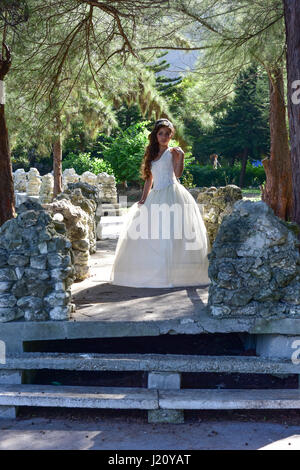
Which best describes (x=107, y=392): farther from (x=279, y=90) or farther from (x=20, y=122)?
(x=279, y=90)

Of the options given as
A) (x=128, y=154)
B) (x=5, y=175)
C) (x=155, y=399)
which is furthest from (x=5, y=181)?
(x=128, y=154)

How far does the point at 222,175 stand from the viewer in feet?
98.5

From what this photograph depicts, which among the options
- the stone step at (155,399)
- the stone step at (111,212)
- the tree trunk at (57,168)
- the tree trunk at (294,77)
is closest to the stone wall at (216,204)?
the tree trunk at (294,77)

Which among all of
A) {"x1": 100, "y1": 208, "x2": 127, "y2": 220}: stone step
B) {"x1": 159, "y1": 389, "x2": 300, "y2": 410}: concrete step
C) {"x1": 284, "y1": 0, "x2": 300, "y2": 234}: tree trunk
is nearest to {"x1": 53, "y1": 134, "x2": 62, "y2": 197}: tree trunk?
{"x1": 100, "y1": 208, "x2": 127, "y2": 220}: stone step

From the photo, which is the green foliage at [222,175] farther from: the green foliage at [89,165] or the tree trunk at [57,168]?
the tree trunk at [57,168]

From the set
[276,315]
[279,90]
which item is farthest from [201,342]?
[279,90]

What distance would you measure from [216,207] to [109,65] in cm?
251

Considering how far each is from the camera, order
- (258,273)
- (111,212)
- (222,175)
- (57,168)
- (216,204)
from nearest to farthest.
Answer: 1. (258,273)
2. (216,204)
3. (57,168)
4. (111,212)
5. (222,175)

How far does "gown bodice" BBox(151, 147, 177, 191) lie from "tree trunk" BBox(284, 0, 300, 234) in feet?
4.87

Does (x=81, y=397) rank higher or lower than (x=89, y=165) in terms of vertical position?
lower

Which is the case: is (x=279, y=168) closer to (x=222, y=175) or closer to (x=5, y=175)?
(x=5, y=175)

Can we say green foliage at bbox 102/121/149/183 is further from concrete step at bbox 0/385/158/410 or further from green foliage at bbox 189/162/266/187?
concrete step at bbox 0/385/158/410

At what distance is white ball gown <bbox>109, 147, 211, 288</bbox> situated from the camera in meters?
5.35

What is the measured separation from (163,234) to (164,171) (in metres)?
0.69
